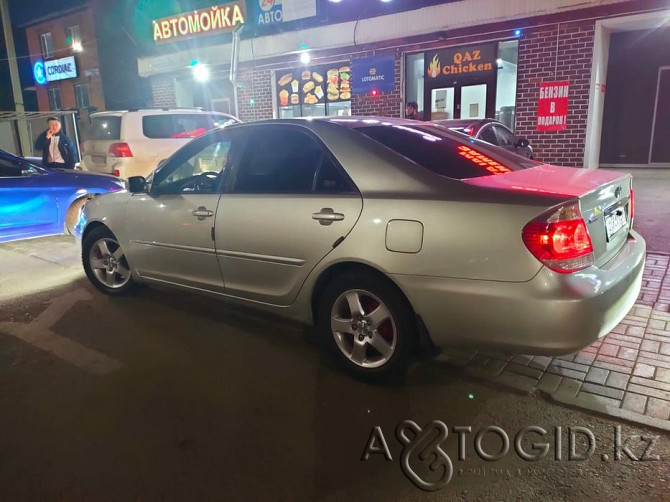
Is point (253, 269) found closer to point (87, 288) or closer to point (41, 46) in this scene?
point (87, 288)

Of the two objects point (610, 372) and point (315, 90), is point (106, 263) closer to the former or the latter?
point (610, 372)

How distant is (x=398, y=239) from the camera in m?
3.03

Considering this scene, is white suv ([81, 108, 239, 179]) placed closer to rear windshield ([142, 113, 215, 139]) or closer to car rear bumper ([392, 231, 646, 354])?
rear windshield ([142, 113, 215, 139])

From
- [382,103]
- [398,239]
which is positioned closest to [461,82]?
[382,103]

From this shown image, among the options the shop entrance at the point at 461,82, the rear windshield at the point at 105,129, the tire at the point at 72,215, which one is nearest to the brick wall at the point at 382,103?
the shop entrance at the point at 461,82

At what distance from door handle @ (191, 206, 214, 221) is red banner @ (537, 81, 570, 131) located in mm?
8666

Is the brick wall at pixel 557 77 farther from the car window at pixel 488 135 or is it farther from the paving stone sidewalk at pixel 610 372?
the paving stone sidewalk at pixel 610 372

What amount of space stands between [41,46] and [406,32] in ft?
64.8

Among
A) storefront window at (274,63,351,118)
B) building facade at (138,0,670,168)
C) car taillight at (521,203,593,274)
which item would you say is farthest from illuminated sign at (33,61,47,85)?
car taillight at (521,203,593,274)

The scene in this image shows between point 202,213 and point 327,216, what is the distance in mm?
1215

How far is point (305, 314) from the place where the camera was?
3.62 m

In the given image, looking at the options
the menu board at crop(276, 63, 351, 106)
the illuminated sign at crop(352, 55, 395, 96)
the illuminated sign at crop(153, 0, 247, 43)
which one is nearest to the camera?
the illuminated sign at crop(352, 55, 395, 96)

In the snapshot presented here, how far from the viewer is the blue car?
6.83 m

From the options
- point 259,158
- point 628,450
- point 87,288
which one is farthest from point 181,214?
point 628,450
